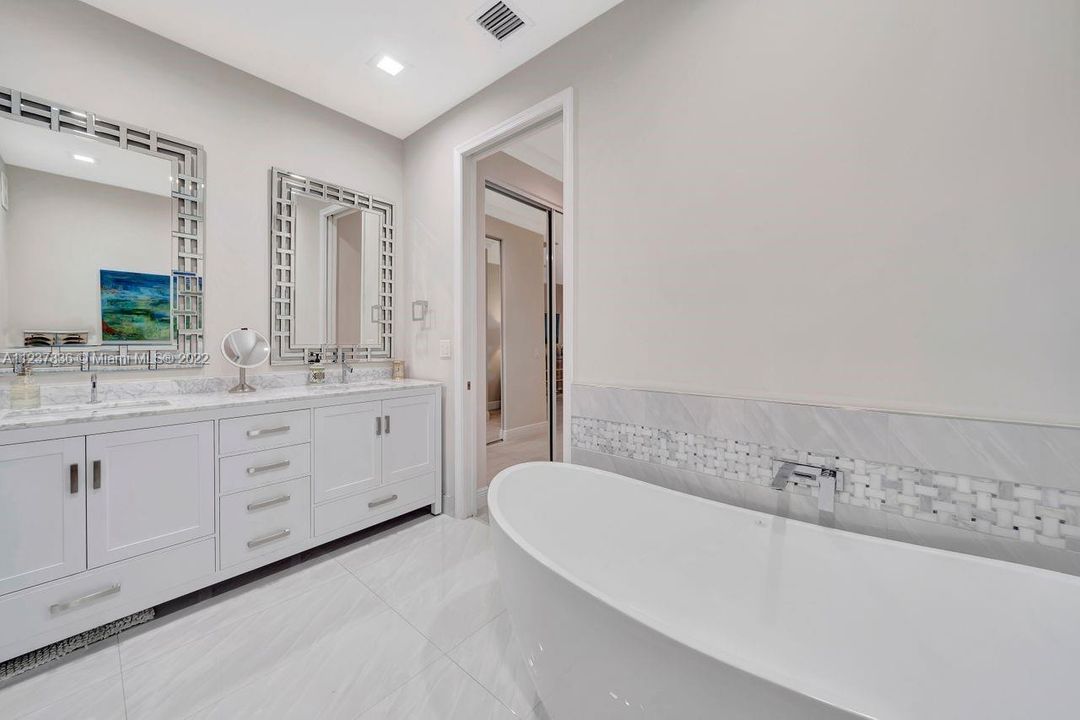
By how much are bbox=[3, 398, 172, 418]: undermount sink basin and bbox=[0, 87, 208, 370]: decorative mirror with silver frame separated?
0.64 feet

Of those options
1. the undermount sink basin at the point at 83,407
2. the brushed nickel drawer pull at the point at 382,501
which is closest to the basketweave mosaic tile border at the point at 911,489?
the brushed nickel drawer pull at the point at 382,501

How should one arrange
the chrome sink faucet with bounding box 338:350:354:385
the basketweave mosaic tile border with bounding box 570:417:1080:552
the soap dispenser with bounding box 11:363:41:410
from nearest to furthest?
the basketweave mosaic tile border with bounding box 570:417:1080:552 < the soap dispenser with bounding box 11:363:41:410 < the chrome sink faucet with bounding box 338:350:354:385

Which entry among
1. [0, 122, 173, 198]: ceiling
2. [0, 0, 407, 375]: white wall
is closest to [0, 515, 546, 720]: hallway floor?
[0, 0, 407, 375]: white wall

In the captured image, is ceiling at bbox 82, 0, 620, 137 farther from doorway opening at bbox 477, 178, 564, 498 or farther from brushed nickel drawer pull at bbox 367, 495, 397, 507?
brushed nickel drawer pull at bbox 367, 495, 397, 507

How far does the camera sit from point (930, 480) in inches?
46.2

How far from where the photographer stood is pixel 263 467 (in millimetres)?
1909

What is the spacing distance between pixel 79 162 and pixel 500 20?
2011mm

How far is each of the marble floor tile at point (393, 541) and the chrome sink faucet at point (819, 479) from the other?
6.13ft

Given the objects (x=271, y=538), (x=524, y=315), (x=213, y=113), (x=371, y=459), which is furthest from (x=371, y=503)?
(x=524, y=315)

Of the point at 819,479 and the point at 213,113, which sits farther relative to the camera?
the point at 213,113

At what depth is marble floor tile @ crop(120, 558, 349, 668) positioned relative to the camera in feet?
4.92

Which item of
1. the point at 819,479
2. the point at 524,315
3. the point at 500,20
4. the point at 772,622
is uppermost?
the point at 500,20

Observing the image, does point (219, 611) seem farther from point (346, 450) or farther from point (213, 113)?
point (213, 113)

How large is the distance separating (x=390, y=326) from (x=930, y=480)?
290cm
